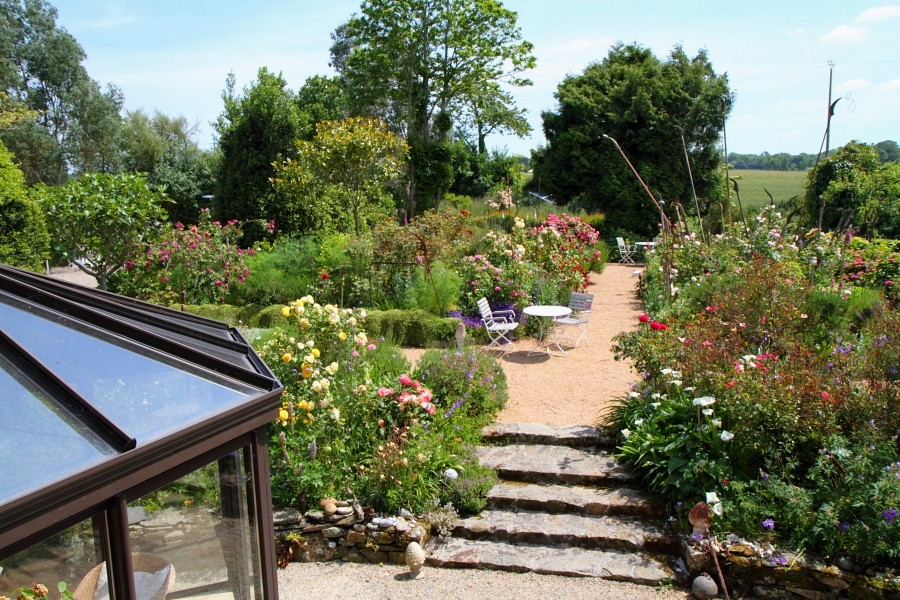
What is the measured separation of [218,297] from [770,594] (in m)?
10.2

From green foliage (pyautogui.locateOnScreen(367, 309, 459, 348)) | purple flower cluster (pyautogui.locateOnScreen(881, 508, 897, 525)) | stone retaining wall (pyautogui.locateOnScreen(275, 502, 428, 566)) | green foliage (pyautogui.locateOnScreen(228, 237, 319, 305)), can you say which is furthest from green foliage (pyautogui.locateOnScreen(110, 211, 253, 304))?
purple flower cluster (pyautogui.locateOnScreen(881, 508, 897, 525))

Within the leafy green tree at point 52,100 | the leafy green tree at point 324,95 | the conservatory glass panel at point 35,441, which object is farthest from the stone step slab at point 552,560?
the leafy green tree at point 52,100

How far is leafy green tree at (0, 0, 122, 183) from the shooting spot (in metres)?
30.9

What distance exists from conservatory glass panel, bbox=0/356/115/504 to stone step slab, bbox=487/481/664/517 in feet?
13.7

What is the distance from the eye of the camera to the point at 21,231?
40.0ft

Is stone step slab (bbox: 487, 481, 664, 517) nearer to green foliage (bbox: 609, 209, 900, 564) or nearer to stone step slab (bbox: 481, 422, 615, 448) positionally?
green foliage (bbox: 609, 209, 900, 564)

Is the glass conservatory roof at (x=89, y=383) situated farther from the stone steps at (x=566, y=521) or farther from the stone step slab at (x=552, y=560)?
the stone steps at (x=566, y=521)

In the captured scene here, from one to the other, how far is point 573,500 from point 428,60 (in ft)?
81.5

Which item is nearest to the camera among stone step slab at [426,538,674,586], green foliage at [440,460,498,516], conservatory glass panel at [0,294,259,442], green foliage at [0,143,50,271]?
conservatory glass panel at [0,294,259,442]

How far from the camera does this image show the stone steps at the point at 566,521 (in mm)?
5242

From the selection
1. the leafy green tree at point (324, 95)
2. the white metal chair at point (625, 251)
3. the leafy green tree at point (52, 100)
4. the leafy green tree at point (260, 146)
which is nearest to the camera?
the leafy green tree at point (260, 146)

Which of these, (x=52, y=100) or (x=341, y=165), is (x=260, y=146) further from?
(x=52, y=100)

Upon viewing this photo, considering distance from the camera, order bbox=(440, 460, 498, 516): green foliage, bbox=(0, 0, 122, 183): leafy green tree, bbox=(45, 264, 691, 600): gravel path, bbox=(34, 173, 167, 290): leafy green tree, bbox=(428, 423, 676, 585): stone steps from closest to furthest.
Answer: bbox=(45, 264, 691, 600): gravel path < bbox=(428, 423, 676, 585): stone steps < bbox=(440, 460, 498, 516): green foliage < bbox=(34, 173, 167, 290): leafy green tree < bbox=(0, 0, 122, 183): leafy green tree

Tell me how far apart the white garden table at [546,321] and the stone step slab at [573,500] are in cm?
404
